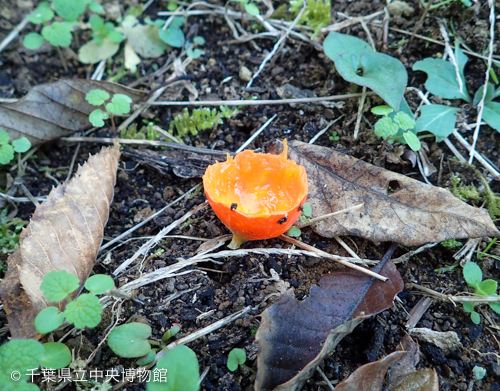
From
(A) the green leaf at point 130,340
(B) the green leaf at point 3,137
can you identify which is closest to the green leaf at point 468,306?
(A) the green leaf at point 130,340

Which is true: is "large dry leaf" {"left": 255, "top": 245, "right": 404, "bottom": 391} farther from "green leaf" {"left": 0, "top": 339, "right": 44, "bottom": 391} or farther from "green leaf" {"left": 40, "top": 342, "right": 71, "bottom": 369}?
"green leaf" {"left": 0, "top": 339, "right": 44, "bottom": 391}

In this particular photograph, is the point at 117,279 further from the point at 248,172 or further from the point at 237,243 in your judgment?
the point at 248,172

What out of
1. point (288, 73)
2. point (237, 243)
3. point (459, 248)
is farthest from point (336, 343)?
point (288, 73)

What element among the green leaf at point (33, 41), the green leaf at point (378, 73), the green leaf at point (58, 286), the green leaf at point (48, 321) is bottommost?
the green leaf at point (48, 321)

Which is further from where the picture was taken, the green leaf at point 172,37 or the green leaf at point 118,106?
the green leaf at point 172,37

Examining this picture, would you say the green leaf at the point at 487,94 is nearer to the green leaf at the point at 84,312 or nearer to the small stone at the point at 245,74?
the small stone at the point at 245,74

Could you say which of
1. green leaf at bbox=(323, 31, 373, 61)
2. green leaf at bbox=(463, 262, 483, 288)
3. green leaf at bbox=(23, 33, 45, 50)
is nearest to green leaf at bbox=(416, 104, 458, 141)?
green leaf at bbox=(323, 31, 373, 61)
